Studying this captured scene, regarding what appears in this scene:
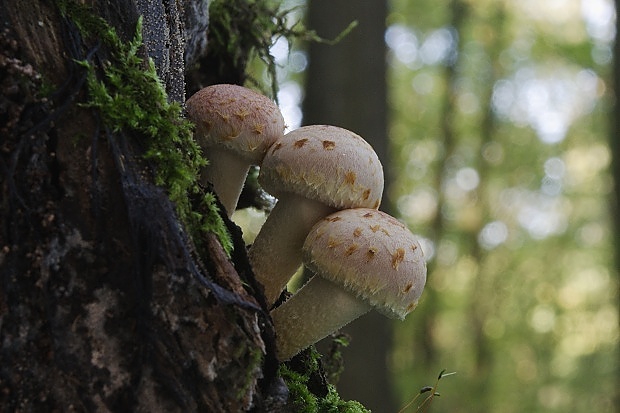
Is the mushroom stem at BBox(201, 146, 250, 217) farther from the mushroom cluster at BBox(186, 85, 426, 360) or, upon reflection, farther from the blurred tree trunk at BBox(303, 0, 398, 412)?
the blurred tree trunk at BBox(303, 0, 398, 412)

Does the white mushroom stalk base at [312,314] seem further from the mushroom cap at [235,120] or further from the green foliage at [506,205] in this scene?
the green foliage at [506,205]

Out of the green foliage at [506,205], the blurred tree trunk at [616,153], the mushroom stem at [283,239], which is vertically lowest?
the green foliage at [506,205]

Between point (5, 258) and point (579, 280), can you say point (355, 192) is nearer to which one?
point (5, 258)

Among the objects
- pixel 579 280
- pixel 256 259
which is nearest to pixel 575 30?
pixel 579 280

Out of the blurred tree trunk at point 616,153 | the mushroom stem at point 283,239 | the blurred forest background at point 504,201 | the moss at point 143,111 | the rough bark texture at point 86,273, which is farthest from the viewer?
the blurred forest background at point 504,201

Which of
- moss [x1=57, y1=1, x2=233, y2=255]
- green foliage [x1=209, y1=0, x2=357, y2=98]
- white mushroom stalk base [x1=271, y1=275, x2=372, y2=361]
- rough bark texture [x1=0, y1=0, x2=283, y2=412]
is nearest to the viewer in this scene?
rough bark texture [x1=0, y1=0, x2=283, y2=412]

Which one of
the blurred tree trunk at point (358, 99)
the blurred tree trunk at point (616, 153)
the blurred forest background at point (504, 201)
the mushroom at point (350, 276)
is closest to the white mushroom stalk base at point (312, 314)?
the mushroom at point (350, 276)

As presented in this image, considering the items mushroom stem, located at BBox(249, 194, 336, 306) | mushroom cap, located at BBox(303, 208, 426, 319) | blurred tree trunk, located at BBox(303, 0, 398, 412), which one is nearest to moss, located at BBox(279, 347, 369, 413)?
mushroom stem, located at BBox(249, 194, 336, 306)
